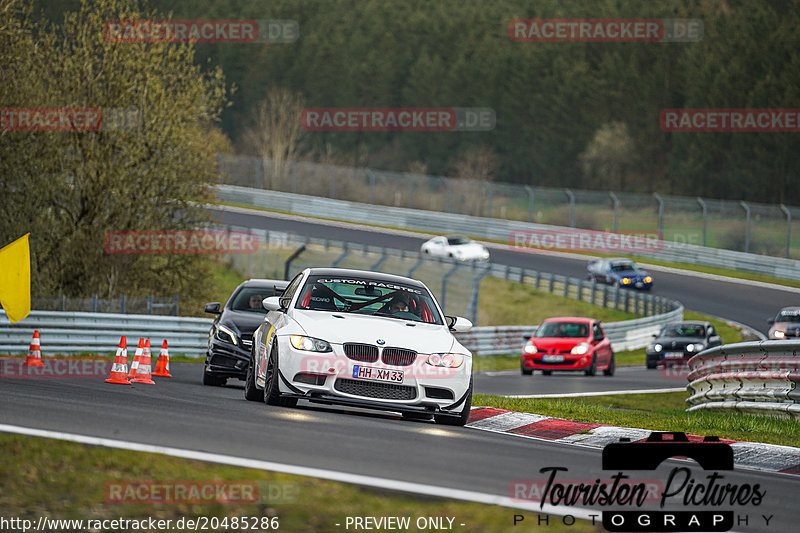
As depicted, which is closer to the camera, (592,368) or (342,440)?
(342,440)

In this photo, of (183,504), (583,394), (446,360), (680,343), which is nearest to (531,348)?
(583,394)

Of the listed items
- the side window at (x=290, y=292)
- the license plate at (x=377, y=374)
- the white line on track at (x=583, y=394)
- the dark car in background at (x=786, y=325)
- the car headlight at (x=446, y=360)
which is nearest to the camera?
the license plate at (x=377, y=374)

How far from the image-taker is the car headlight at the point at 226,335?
1712cm

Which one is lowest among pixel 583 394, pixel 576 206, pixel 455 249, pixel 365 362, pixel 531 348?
pixel 583 394

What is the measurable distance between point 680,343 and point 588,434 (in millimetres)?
20496

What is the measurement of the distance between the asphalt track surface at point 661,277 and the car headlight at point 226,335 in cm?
2595

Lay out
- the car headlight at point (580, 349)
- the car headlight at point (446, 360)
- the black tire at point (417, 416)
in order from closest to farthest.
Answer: the car headlight at point (446, 360) < the black tire at point (417, 416) < the car headlight at point (580, 349)

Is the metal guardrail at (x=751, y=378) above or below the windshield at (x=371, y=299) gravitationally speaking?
below

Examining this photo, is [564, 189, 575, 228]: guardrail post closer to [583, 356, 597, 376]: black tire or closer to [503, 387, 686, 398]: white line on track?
[583, 356, 597, 376]: black tire

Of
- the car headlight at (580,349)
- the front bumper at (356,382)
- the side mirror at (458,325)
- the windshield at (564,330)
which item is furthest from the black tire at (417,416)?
the windshield at (564,330)

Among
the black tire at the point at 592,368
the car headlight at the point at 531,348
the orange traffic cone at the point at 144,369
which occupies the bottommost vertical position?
the black tire at the point at 592,368

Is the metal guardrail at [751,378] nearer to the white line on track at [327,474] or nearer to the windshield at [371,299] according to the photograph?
the windshield at [371,299]

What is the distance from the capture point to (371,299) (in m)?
13.4

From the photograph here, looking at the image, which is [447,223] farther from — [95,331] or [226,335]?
[226,335]
